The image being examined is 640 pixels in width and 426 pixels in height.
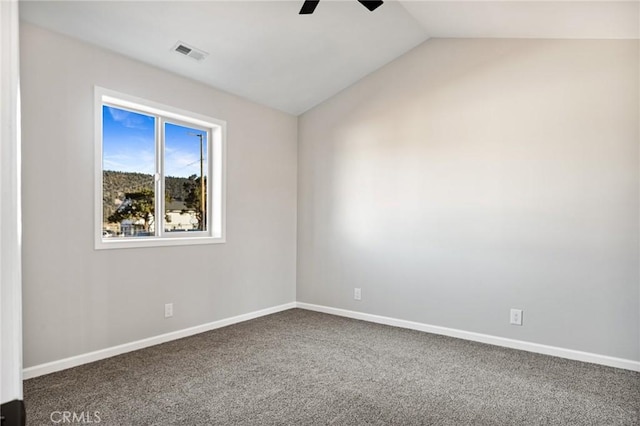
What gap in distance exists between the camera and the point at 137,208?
350cm

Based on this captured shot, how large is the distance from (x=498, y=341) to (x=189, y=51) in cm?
362

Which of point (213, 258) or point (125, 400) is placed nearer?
point (125, 400)

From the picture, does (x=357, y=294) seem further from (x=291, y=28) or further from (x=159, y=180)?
(x=291, y=28)

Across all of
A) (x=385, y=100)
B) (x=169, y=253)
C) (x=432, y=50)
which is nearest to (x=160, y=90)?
(x=169, y=253)

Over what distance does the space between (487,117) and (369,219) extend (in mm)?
1534

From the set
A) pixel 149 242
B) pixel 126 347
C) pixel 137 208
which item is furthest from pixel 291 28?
pixel 126 347

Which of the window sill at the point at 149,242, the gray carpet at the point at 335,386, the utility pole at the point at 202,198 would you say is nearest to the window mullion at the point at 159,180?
the window sill at the point at 149,242

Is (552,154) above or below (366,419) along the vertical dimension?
above

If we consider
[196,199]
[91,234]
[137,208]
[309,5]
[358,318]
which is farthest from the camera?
[358,318]

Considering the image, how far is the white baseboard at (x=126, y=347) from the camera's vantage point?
108 inches

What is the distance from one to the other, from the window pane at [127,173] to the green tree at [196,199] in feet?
1.29

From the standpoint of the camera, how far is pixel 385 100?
4.27 meters

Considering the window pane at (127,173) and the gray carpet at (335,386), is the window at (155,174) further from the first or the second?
the gray carpet at (335,386)

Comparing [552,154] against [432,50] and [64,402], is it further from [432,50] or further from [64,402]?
[64,402]
